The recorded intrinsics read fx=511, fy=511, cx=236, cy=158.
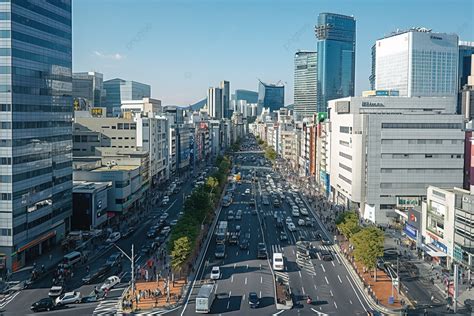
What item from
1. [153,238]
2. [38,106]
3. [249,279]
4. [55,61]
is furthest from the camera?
[153,238]

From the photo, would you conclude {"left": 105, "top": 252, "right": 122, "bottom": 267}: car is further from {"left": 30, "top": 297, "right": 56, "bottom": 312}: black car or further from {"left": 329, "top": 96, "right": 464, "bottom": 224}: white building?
{"left": 329, "top": 96, "right": 464, "bottom": 224}: white building

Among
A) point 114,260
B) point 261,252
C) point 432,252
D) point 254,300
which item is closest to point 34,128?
point 114,260

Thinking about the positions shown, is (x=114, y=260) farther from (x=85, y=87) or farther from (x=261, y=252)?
(x=85, y=87)

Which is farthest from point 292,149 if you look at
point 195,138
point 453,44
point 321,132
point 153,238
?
point 153,238

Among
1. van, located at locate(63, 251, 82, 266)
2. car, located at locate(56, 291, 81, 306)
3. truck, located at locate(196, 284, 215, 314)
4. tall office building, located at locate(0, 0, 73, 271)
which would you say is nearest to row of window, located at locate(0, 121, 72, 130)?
tall office building, located at locate(0, 0, 73, 271)

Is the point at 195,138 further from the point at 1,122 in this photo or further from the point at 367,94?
the point at 1,122

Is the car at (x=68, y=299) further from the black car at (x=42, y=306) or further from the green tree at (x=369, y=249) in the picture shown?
the green tree at (x=369, y=249)

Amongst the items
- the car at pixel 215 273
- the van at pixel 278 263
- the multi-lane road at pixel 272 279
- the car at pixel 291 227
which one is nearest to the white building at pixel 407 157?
the multi-lane road at pixel 272 279
